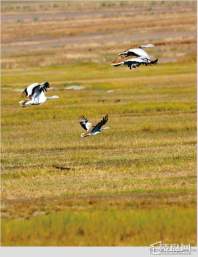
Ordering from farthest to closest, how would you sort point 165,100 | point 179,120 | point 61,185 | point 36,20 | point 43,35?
point 36,20, point 43,35, point 165,100, point 179,120, point 61,185

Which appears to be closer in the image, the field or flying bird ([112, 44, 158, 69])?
the field

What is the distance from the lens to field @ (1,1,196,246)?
1534 cm

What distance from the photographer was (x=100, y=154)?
72.7 feet

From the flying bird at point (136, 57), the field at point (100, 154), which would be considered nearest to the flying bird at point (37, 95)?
the field at point (100, 154)

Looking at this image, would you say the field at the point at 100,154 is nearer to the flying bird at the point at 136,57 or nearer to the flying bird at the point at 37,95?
the flying bird at the point at 37,95

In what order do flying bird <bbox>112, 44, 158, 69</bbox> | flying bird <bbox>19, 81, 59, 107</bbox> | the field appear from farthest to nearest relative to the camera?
flying bird <bbox>19, 81, 59, 107</bbox>
flying bird <bbox>112, 44, 158, 69</bbox>
the field

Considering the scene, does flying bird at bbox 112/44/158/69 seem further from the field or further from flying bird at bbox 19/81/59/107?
the field

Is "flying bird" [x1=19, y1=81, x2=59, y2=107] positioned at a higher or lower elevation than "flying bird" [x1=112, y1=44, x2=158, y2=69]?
lower

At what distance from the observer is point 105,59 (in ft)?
182

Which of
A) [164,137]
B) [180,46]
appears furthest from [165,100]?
→ [180,46]

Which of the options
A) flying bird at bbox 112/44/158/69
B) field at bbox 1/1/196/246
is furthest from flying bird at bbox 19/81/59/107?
flying bird at bbox 112/44/158/69

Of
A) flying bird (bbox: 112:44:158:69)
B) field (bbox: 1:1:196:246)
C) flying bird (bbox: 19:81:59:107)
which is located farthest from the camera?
flying bird (bbox: 19:81:59:107)

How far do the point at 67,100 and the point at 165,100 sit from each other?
3826 millimetres

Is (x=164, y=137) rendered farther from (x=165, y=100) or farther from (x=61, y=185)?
(x=165, y=100)
